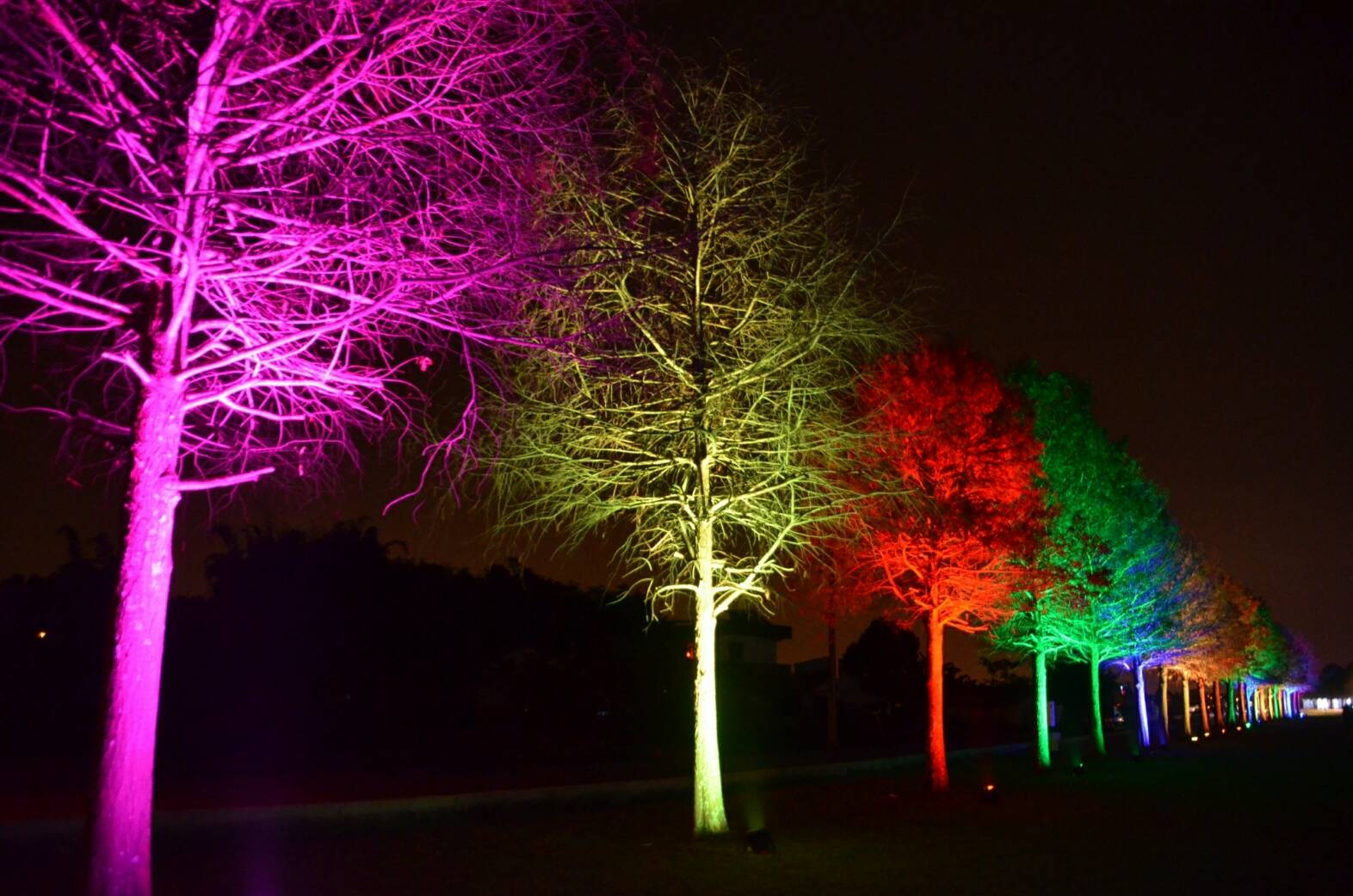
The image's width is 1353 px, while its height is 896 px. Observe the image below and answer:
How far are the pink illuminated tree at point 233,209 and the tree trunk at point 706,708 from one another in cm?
789

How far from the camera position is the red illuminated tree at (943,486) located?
2467 cm

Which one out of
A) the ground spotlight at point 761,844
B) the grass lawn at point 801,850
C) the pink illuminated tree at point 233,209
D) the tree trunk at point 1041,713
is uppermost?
the pink illuminated tree at point 233,209

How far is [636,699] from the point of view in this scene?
4588 cm

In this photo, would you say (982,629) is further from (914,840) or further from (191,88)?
(191,88)

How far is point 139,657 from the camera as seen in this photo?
8219mm

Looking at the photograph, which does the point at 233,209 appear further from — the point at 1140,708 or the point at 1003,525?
the point at 1140,708

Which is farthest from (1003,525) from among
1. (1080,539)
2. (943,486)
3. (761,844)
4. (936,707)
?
(761,844)

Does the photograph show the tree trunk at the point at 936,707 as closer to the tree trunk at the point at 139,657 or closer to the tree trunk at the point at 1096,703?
the tree trunk at the point at 1096,703

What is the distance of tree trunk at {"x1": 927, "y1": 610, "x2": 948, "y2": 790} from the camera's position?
25.0m

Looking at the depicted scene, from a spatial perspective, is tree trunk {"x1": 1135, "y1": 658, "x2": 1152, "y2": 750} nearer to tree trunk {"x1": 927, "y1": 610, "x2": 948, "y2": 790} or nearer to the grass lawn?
the grass lawn

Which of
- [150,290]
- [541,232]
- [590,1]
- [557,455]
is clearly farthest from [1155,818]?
[150,290]

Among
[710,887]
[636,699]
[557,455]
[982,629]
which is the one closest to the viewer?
[710,887]

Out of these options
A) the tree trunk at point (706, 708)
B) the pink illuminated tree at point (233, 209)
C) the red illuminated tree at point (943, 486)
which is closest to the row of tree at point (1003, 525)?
the red illuminated tree at point (943, 486)

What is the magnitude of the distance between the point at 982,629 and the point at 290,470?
63.4 feet
